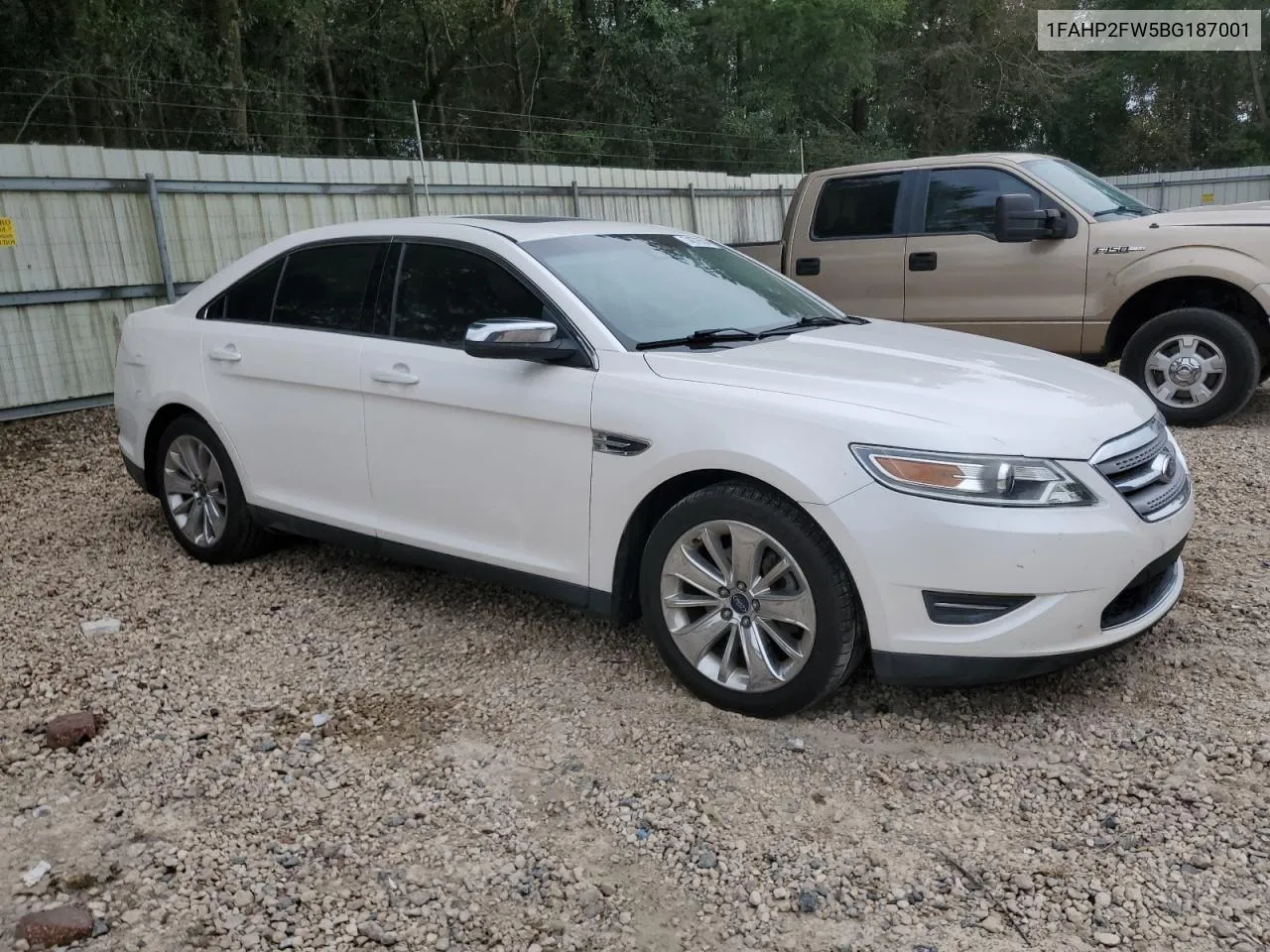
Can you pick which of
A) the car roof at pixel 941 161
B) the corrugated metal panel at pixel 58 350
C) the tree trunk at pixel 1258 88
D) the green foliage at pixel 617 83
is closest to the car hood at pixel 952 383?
the car roof at pixel 941 161

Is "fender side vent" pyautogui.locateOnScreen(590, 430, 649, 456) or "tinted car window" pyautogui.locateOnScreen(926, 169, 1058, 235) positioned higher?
"tinted car window" pyautogui.locateOnScreen(926, 169, 1058, 235)

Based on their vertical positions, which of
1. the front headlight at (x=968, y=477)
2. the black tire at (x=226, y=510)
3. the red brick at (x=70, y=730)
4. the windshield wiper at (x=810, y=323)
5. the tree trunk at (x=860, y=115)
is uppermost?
the tree trunk at (x=860, y=115)

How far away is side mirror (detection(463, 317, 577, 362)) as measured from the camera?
3.79 m

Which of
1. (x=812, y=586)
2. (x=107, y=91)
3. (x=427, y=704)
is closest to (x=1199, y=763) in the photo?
(x=812, y=586)

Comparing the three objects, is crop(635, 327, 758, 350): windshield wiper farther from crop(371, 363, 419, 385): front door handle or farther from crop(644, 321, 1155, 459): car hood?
crop(371, 363, 419, 385): front door handle

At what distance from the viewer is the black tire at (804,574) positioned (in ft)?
11.1

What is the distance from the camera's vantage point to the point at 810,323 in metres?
4.61

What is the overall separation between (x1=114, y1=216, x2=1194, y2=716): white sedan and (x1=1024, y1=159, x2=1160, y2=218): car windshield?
3.65 metres

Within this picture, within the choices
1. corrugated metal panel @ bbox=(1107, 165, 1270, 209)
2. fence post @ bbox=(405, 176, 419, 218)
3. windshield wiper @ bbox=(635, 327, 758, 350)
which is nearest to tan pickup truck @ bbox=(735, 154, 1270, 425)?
windshield wiper @ bbox=(635, 327, 758, 350)

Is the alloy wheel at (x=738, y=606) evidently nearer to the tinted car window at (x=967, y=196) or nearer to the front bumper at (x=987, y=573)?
the front bumper at (x=987, y=573)

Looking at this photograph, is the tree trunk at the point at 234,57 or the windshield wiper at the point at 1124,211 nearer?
the windshield wiper at the point at 1124,211

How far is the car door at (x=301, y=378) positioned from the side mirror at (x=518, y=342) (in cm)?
91

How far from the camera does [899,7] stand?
102ft

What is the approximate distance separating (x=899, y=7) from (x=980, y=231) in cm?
2629
